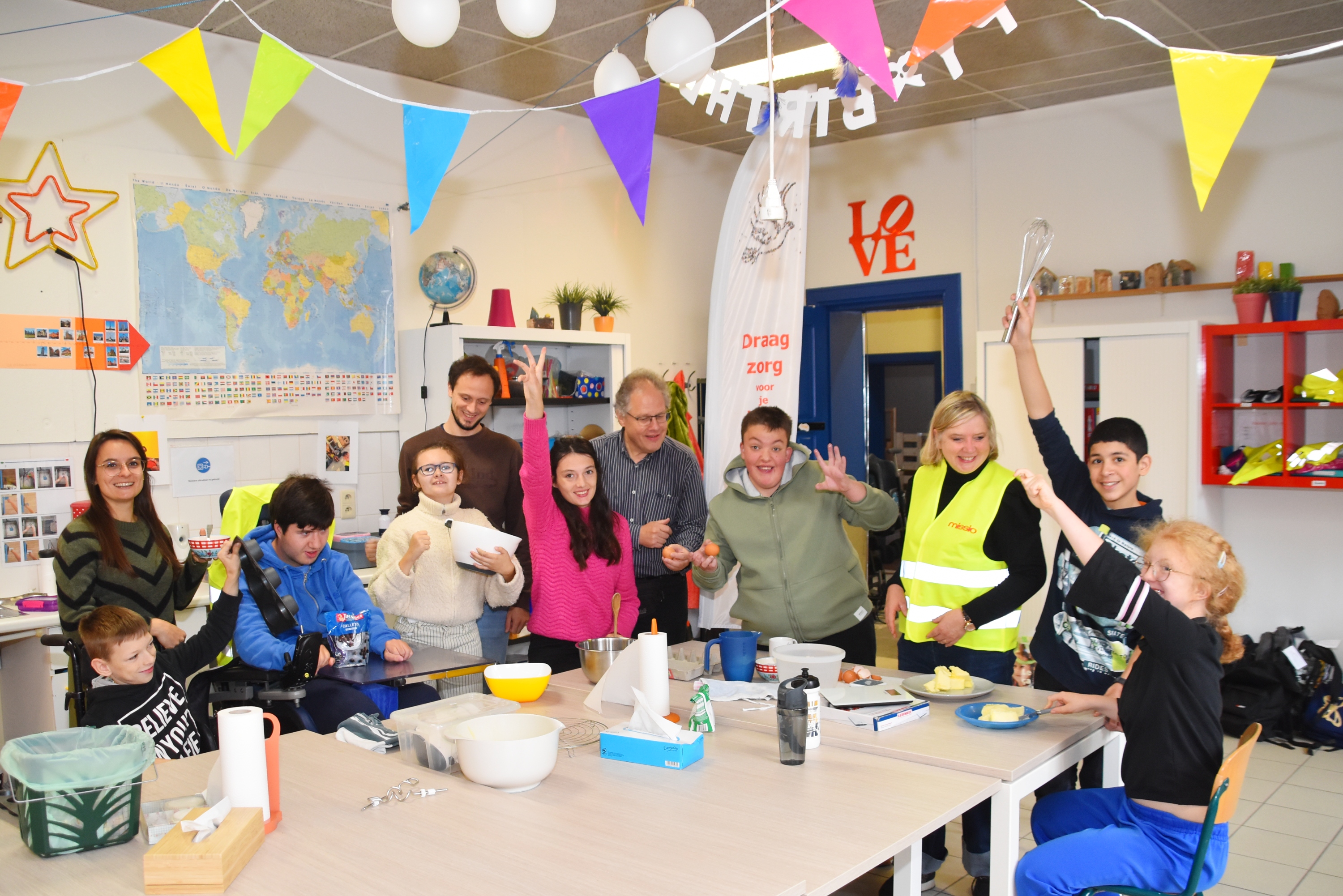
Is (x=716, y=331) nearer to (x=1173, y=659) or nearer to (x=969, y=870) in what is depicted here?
(x=969, y=870)

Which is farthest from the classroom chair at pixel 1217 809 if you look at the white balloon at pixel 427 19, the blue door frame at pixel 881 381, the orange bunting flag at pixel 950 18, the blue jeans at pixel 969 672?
the blue door frame at pixel 881 381

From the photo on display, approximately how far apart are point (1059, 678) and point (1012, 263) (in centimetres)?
370

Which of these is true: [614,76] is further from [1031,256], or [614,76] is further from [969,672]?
[1031,256]

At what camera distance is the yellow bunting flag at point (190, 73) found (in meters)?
2.98

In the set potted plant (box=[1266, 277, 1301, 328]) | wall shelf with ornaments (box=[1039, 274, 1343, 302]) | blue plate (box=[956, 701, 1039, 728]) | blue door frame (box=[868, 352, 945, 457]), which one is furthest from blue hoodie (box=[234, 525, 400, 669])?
blue door frame (box=[868, 352, 945, 457])

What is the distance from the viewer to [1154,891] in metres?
2.00

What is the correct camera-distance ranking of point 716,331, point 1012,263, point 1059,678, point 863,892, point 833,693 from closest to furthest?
point 833,693 < point 1059,678 < point 863,892 < point 716,331 < point 1012,263

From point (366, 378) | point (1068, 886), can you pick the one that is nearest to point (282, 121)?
point (366, 378)

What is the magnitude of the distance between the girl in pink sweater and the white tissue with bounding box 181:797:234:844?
1.50m

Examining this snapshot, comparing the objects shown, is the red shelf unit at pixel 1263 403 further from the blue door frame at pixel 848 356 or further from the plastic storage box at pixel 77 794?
the plastic storage box at pixel 77 794

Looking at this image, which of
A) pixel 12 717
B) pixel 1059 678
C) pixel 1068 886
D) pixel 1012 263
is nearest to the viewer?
pixel 1068 886

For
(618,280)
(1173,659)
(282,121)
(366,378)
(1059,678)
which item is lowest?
(1059,678)

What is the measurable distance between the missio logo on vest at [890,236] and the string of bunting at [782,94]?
2.74m

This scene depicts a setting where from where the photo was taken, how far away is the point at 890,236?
20.9 ft
